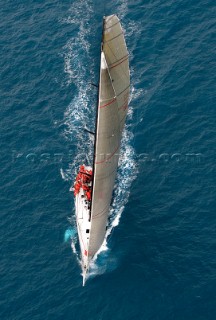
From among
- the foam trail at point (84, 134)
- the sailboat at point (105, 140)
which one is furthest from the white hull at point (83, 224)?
the foam trail at point (84, 134)

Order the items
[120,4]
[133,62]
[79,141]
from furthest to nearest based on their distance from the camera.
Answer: [120,4] → [133,62] → [79,141]

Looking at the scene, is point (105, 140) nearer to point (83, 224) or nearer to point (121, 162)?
point (83, 224)

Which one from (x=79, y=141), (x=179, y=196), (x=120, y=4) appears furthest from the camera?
(x=120, y=4)

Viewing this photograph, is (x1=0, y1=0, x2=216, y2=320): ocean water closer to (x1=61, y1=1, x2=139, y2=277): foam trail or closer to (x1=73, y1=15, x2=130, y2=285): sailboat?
(x1=61, y1=1, x2=139, y2=277): foam trail

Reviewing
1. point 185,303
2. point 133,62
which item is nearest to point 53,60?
point 133,62

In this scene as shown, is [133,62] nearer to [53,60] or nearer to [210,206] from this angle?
[53,60]

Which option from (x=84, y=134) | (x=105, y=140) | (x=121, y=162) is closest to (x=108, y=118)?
(x=105, y=140)

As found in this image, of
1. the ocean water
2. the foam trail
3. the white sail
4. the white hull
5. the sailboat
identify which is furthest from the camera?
the foam trail

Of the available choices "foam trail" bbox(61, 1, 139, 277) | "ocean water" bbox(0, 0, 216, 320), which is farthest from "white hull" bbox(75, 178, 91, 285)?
"ocean water" bbox(0, 0, 216, 320)
